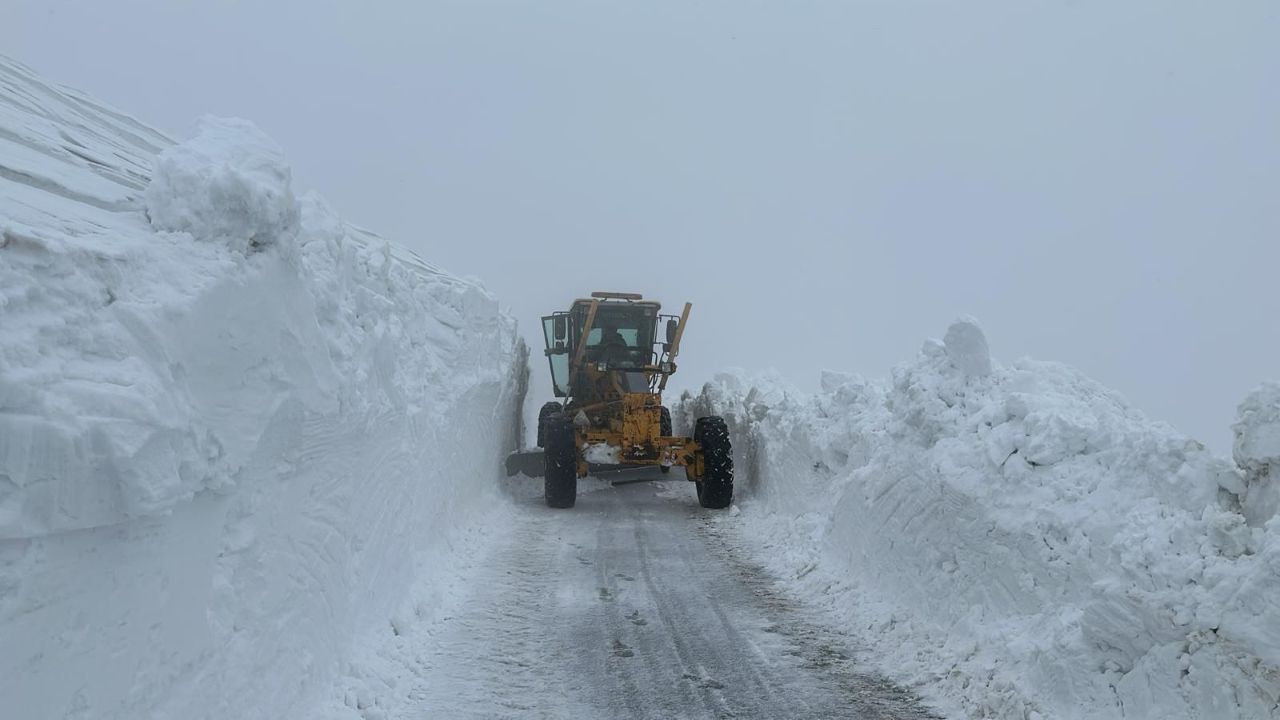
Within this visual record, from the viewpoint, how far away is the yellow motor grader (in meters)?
12.3

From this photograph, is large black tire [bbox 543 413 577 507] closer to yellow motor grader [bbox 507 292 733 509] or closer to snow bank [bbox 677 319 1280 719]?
yellow motor grader [bbox 507 292 733 509]

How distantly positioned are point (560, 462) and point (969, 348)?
6422 millimetres

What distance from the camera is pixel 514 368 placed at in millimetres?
17094

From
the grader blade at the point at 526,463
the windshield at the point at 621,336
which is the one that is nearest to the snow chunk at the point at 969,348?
the windshield at the point at 621,336

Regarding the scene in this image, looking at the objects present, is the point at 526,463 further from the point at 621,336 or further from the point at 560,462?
the point at 621,336

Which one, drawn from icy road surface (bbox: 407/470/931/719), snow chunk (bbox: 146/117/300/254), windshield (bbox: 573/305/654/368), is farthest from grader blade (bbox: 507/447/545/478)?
snow chunk (bbox: 146/117/300/254)

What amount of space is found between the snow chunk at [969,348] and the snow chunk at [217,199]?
524 centimetres

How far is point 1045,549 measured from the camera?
5.20 meters

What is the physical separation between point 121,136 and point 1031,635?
7.04 meters

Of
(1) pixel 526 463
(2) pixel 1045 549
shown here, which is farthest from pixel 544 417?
(2) pixel 1045 549

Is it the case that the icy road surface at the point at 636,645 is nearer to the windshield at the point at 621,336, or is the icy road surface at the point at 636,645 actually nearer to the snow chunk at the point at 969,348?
the snow chunk at the point at 969,348

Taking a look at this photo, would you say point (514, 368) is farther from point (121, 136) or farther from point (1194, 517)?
point (1194, 517)

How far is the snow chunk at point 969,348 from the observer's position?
23.7 feet

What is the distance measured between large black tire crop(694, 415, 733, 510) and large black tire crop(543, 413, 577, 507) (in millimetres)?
1794
